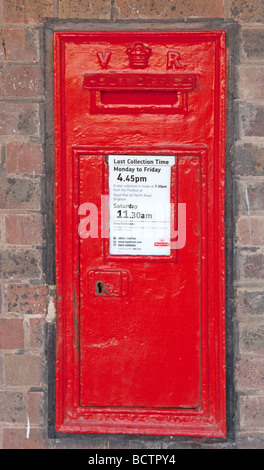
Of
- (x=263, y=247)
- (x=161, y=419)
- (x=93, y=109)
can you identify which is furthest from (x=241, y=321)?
(x=93, y=109)

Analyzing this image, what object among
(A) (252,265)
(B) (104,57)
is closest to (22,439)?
(A) (252,265)

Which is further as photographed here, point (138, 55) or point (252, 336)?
point (252, 336)

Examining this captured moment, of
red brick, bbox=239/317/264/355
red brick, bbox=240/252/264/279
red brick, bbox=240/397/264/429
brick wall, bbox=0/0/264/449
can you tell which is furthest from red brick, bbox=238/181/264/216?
red brick, bbox=240/397/264/429

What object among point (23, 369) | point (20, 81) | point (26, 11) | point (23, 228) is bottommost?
point (23, 369)

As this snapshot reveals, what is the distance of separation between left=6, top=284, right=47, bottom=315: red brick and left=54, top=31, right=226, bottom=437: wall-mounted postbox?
9cm

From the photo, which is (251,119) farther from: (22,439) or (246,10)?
(22,439)

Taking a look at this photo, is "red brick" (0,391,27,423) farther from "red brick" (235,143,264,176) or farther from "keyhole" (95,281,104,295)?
"red brick" (235,143,264,176)

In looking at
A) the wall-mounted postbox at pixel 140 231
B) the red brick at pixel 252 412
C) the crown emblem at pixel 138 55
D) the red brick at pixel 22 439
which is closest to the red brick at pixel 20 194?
the wall-mounted postbox at pixel 140 231

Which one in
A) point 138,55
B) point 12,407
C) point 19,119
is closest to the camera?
point 138,55

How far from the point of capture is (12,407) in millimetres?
1942

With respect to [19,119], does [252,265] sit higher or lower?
lower

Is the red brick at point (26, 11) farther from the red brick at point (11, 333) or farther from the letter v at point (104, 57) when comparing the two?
the red brick at point (11, 333)

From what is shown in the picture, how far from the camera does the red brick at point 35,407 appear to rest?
1938 mm

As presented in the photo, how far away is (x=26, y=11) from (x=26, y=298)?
124 cm
